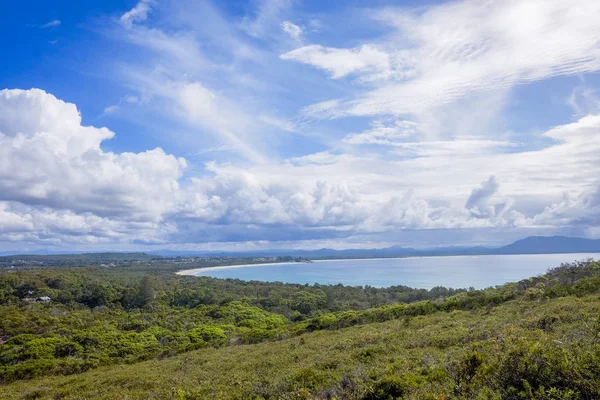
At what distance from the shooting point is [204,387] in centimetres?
1028

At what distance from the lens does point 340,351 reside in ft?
46.6

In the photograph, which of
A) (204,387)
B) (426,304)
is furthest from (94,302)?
(204,387)

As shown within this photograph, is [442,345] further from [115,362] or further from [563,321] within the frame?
[115,362]

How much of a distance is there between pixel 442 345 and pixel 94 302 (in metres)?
69.0

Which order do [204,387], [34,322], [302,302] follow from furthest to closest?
[302,302], [34,322], [204,387]

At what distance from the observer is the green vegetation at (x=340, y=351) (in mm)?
5902

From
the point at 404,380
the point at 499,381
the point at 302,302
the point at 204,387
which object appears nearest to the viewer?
the point at 499,381

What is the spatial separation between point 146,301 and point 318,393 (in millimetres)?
66129

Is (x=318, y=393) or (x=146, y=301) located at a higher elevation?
(x=318, y=393)

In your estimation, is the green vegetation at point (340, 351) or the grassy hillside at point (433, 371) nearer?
the grassy hillside at point (433, 371)

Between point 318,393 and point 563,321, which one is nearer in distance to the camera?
point 318,393

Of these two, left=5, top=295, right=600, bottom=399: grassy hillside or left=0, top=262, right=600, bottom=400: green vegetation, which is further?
left=0, top=262, right=600, bottom=400: green vegetation

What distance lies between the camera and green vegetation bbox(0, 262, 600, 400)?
5902mm

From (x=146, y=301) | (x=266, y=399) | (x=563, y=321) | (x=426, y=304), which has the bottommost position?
(x=146, y=301)
